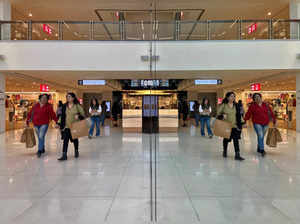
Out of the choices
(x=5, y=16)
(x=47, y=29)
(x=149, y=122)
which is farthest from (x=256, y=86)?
(x=5, y=16)

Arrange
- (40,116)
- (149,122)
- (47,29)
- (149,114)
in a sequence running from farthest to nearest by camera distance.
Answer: (149,114) → (149,122) → (47,29) → (40,116)

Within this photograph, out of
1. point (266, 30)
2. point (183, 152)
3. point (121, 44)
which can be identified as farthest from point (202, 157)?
point (266, 30)

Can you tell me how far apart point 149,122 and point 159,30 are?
4738 millimetres

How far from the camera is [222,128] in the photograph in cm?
582

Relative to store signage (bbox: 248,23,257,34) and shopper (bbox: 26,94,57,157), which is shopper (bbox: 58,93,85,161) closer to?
shopper (bbox: 26,94,57,157)

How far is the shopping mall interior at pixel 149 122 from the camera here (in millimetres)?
3088

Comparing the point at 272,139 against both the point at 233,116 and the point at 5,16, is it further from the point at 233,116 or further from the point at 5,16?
the point at 5,16

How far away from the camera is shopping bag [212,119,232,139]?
226 inches

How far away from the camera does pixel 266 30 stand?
10.7 m

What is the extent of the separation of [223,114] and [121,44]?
21.4 feet

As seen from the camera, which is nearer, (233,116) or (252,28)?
(233,116)

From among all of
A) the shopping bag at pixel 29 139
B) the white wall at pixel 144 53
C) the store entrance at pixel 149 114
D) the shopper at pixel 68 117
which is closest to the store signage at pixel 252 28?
the white wall at pixel 144 53

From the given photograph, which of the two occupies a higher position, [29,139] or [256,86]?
[256,86]

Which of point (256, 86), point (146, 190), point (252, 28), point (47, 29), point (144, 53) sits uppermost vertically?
point (252, 28)
